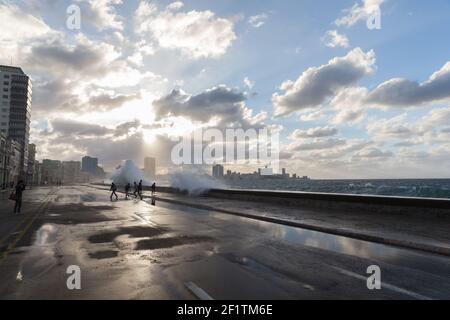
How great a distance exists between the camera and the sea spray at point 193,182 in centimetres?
4019

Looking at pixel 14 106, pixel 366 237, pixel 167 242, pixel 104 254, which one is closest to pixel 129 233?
pixel 167 242

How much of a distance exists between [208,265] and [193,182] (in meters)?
35.0

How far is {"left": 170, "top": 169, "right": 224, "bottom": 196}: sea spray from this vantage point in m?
40.2

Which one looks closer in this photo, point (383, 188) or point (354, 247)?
point (354, 247)

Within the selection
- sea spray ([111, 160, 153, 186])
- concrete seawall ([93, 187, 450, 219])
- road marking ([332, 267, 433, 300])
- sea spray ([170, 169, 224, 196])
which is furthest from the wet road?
sea spray ([111, 160, 153, 186])

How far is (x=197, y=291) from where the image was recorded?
587 centimetres

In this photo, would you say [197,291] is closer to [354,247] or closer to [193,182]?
[354,247]

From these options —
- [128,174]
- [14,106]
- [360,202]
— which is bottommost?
[360,202]

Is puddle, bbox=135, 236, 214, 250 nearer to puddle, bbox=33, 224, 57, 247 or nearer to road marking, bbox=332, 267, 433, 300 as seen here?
puddle, bbox=33, 224, 57, 247

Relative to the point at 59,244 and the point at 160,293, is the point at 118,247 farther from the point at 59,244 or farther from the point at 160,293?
the point at 160,293

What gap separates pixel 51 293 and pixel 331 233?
9.77 m

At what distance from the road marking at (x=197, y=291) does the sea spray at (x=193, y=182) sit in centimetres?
3177

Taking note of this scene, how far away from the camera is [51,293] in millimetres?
5809
